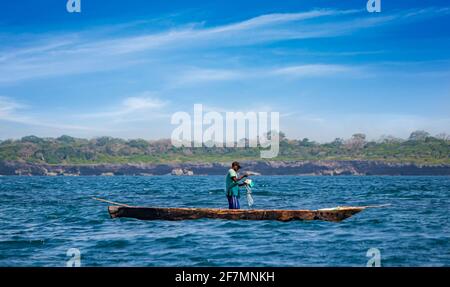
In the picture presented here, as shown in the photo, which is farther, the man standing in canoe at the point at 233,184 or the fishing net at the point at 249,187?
the fishing net at the point at 249,187

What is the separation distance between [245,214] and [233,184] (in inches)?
58.9

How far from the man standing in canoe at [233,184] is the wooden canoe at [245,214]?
2.15ft

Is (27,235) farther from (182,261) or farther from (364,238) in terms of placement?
(364,238)

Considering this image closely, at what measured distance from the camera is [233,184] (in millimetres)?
25453

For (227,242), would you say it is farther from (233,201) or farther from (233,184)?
(233,201)

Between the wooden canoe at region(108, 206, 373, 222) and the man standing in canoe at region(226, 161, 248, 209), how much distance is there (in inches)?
25.9

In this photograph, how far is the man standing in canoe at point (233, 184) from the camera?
24953mm

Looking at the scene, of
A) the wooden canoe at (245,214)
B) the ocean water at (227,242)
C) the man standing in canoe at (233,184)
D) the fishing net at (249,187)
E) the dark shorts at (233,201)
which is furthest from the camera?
the dark shorts at (233,201)

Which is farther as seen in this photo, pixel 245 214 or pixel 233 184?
pixel 245 214

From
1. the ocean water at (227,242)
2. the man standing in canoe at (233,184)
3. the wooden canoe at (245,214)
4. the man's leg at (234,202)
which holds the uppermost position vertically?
the man standing in canoe at (233,184)

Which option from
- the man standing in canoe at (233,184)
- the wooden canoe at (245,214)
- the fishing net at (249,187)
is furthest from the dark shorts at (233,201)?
the fishing net at (249,187)

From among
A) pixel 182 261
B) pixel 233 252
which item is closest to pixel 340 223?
pixel 233 252

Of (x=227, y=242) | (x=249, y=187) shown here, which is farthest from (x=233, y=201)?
(x=227, y=242)

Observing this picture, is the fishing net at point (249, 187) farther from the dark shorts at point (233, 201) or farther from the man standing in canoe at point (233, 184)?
the dark shorts at point (233, 201)
